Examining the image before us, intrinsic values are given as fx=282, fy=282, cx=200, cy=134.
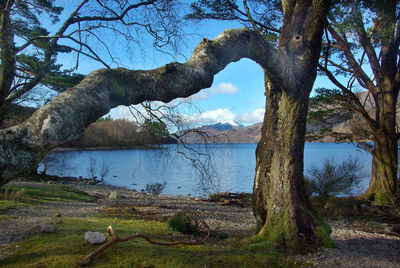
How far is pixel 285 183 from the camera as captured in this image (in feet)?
14.2

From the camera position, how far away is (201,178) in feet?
19.5

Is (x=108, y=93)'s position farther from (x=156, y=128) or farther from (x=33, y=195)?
(x=33, y=195)

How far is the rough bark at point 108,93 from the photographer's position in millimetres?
2232

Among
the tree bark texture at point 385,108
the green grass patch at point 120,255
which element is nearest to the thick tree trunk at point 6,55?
the green grass patch at point 120,255

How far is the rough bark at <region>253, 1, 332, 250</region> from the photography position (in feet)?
13.9

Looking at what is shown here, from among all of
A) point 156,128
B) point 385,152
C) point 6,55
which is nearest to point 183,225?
point 156,128

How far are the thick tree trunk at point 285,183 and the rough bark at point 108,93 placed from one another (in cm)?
80

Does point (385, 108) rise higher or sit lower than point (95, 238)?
higher

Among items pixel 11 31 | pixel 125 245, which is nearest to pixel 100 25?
pixel 11 31

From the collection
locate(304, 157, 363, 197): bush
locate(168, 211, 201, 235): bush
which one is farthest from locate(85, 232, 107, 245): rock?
locate(304, 157, 363, 197): bush

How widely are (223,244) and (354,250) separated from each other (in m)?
2.08

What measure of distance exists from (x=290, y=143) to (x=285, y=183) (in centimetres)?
62

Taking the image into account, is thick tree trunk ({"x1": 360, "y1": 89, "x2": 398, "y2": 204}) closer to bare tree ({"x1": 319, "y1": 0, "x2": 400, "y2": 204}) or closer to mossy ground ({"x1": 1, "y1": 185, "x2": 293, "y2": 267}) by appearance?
bare tree ({"x1": 319, "y1": 0, "x2": 400, "y2": 204})

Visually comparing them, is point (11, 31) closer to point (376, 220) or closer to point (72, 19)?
point (72, 19)
